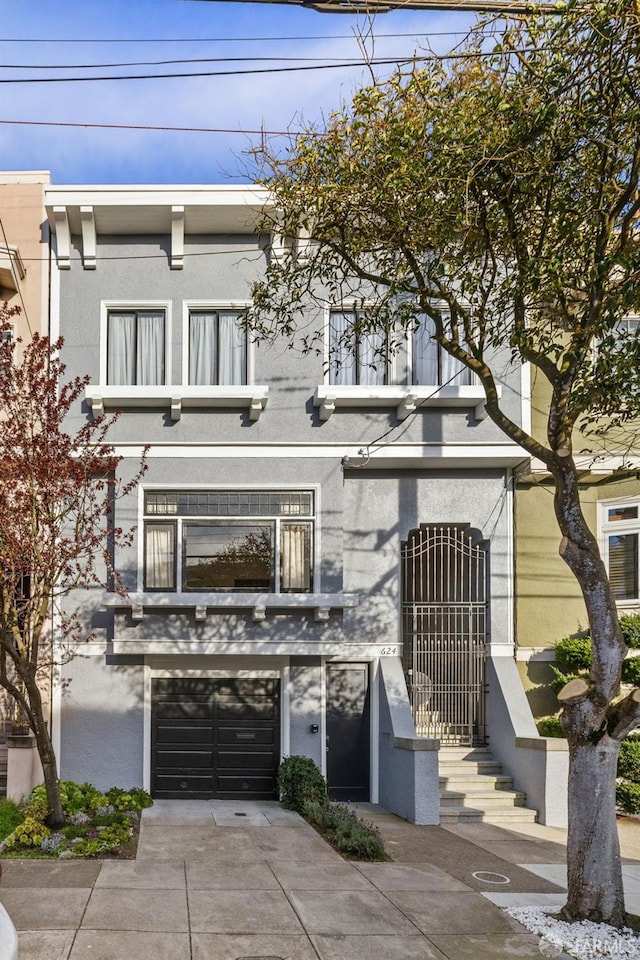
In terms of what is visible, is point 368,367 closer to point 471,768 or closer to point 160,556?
point 160,556

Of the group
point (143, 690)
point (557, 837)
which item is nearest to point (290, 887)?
point (557, 837)

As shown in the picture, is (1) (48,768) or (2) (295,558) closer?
(1) (48,768)

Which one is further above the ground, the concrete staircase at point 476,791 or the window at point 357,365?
the window at point 357,365

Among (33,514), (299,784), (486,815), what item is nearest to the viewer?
(33,514)

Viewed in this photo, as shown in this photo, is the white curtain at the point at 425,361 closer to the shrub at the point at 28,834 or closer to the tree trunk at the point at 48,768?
the tree trunk at the point at 48,768

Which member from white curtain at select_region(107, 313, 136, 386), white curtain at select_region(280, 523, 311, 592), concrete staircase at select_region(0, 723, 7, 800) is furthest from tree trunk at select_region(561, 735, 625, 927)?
white curtain at select_region(107, 313, 136, 386)

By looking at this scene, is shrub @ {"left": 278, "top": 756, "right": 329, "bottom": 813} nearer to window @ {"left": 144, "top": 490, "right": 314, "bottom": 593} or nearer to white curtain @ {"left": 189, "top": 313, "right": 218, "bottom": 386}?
window @ {"left": 144, "top": 490, "right": 314, "bottom": 593}

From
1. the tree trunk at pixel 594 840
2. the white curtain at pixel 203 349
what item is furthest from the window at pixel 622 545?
the tree trunk at pixel 594 840

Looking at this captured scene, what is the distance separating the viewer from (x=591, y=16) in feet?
25.2

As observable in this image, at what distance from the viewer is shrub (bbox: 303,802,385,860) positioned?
1071 cm

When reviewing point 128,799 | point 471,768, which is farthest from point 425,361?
point 128,799

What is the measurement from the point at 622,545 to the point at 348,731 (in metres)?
5.77

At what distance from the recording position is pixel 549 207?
878cm

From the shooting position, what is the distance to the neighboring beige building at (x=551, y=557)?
14953 mm
